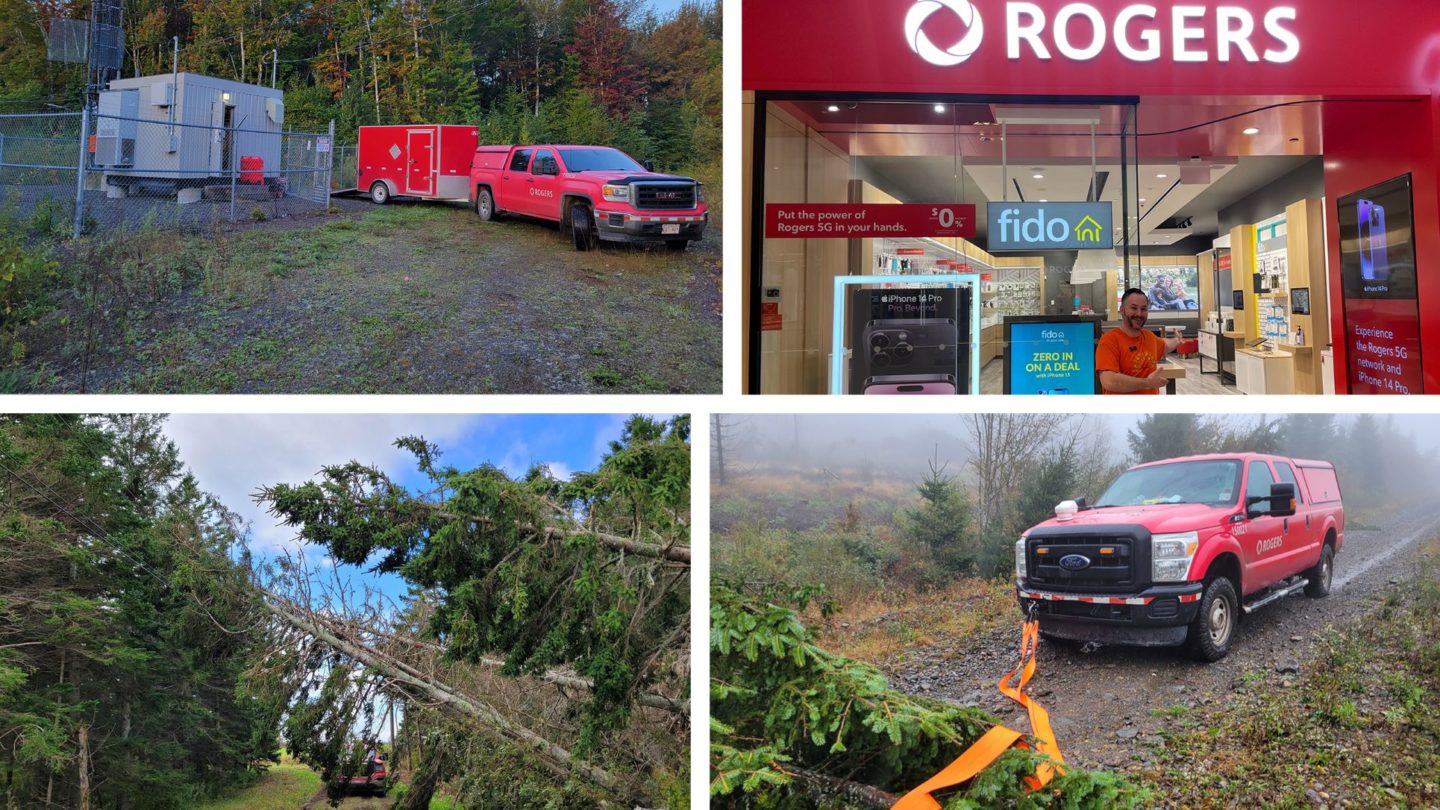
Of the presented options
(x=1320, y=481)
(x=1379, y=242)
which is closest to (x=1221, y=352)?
(x=1379, y=242)

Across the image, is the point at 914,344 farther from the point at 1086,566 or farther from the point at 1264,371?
the point at 1264,371

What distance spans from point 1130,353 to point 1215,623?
6.31 feet

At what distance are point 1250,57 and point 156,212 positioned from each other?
6879 millimetres

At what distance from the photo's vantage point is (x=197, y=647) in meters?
3.72

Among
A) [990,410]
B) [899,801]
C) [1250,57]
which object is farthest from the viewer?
[1250,57]

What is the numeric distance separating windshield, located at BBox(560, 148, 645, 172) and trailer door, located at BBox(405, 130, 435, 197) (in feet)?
2.95

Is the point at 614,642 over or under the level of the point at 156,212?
under

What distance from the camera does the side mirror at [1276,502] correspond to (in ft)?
10.9

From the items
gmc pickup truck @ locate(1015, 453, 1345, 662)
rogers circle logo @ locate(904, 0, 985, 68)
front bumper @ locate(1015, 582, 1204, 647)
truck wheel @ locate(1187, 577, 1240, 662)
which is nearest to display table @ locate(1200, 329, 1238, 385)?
Result: rogers circle logo @ locate(904, 0, 985, 68)

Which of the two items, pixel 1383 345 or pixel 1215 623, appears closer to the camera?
pixel 1215 623

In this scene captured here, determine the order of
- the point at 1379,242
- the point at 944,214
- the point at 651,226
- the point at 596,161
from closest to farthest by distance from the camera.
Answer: the point at 944,214 < the point at 1379,242 < the point at 596,161 < the point at 651,226

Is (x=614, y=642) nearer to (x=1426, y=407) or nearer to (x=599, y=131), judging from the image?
(x=1426, y=407)

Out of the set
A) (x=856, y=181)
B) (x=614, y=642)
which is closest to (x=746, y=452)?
(x=614, y=642)

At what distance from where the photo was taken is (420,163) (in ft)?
21.6
